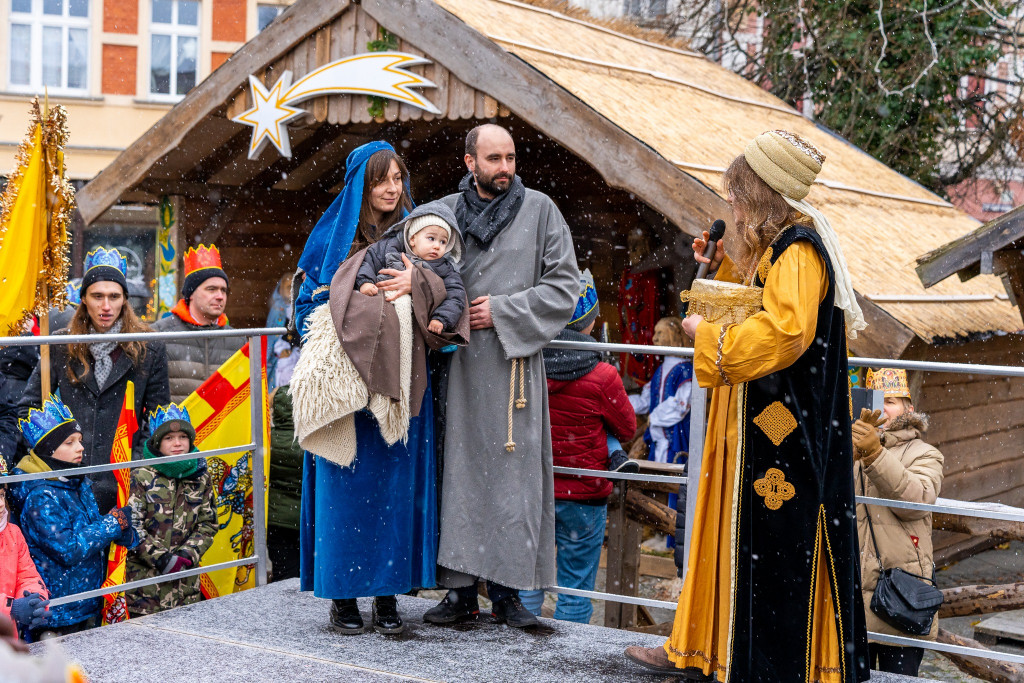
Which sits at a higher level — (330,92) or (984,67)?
(984,67)

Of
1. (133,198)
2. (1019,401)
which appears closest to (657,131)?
(133,198)

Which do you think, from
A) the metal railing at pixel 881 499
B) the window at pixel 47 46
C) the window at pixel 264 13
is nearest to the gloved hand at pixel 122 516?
the metal railing at pixel 881 499

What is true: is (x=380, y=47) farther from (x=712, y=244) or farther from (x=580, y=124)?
(x=712, y=244)

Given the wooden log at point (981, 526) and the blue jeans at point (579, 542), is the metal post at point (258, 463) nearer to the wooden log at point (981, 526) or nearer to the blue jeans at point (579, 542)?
the blue jeans at point (579, 542)

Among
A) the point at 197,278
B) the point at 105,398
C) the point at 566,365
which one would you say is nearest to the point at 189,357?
the point at 197,278

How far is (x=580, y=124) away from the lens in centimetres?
654

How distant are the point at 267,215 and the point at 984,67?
8.20 meters

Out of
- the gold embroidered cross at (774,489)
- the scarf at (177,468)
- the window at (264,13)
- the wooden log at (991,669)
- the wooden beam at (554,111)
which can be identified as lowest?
Answer: the wooden log at (991,669)

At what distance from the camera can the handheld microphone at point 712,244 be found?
3281 mm

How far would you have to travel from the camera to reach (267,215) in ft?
33.9

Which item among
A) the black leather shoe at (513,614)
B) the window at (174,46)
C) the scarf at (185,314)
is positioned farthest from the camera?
the window at (174,46)

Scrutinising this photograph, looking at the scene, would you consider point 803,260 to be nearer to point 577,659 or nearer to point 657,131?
point 577,659

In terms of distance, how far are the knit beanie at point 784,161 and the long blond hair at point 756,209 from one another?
0.10 ft

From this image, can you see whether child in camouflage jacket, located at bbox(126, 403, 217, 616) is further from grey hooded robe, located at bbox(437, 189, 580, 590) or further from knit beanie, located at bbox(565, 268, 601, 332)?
knit beanie, located at bbox(565, 268, 601, 332)
